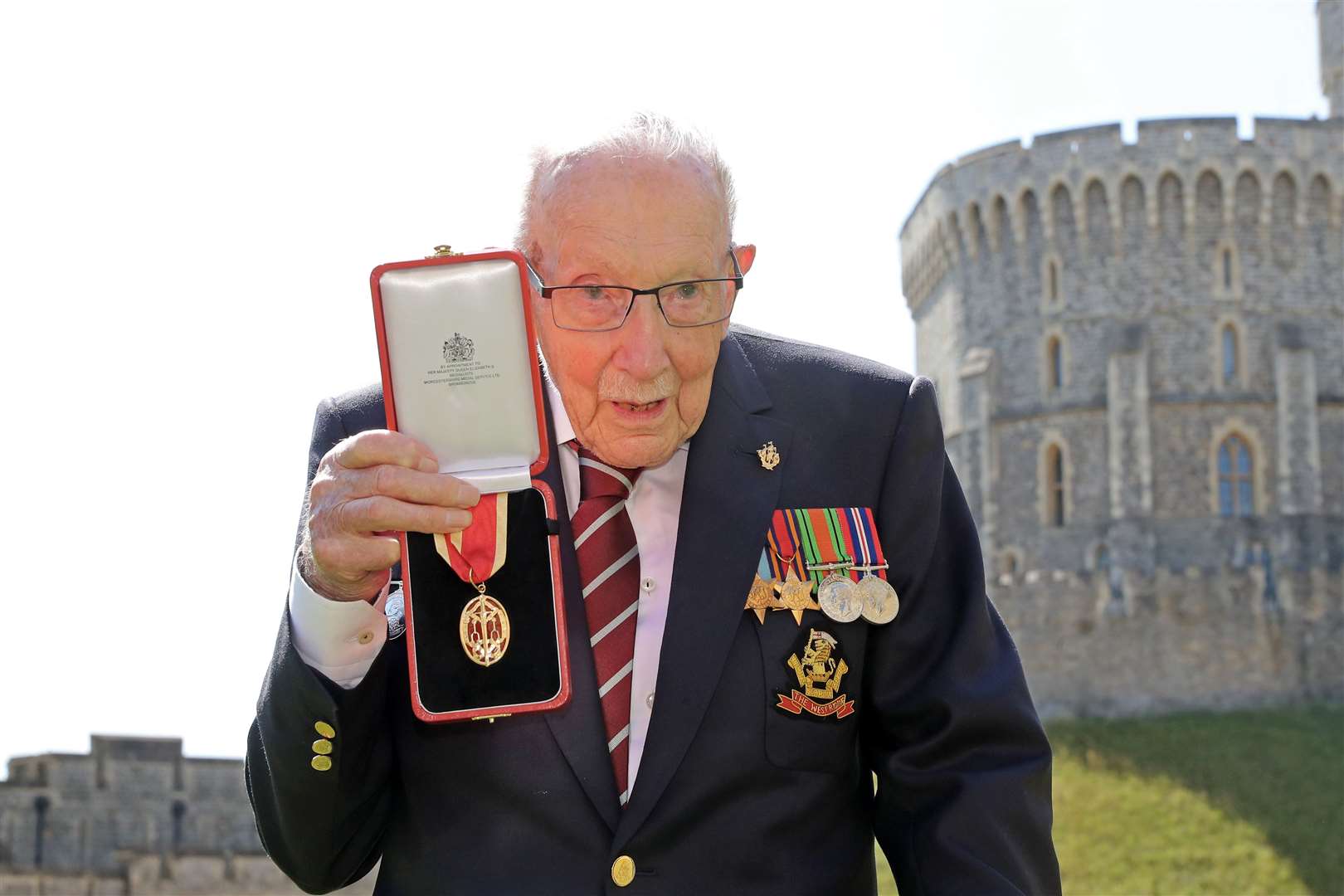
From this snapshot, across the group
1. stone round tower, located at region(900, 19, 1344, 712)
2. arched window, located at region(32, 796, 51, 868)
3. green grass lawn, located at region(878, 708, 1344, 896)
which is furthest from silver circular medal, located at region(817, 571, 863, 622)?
stone round tower, located at region(900, 19, 1344, 712)

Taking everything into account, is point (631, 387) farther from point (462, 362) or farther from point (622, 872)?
point (622, 872)

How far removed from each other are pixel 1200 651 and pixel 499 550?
33.0 m

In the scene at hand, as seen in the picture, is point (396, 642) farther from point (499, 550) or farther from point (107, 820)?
point (107, 820)

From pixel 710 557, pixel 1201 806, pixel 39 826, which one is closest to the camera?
pixel 710 557

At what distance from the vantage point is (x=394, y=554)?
3.06 metres

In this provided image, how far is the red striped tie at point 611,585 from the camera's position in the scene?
11.0 ft

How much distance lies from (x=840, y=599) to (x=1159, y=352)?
131 ft

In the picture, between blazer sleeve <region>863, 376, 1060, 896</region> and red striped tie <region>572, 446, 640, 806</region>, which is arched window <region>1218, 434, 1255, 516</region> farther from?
red striped tie <region>572, 446, 640, 806</region>

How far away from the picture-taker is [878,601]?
3.44 m

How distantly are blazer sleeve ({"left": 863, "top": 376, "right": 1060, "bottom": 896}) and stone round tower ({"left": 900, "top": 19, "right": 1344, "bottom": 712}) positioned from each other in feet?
122

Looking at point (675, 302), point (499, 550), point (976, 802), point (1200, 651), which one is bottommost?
point (1200, 651)

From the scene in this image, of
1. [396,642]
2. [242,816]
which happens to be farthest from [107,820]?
[396,642]

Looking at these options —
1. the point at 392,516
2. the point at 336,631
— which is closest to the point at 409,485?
the point at 392,516

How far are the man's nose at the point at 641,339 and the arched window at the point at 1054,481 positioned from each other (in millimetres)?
40060
